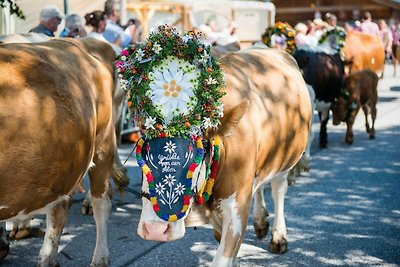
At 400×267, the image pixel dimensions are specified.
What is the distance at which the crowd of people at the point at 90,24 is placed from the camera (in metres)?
8.90

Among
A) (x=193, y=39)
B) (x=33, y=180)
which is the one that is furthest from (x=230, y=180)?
(x=33, y=180)

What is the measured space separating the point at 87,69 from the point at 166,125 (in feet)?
4.35

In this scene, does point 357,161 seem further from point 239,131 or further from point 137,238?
point 239,131

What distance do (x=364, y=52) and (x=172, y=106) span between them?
39.1ft

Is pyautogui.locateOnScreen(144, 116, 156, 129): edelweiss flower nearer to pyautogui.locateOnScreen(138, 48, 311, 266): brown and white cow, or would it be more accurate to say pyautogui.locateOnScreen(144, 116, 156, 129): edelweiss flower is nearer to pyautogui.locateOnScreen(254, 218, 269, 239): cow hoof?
pyautogui.locateOnScreen(138, 48, 311, 266): brown and white cow

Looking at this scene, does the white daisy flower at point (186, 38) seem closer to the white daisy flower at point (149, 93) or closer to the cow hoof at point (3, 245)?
the white daisy flower at point (149, 93)

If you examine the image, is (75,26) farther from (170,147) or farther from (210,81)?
(170,147)

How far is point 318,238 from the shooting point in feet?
22.0

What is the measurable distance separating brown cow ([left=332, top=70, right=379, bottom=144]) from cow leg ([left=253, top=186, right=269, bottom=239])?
581 cm

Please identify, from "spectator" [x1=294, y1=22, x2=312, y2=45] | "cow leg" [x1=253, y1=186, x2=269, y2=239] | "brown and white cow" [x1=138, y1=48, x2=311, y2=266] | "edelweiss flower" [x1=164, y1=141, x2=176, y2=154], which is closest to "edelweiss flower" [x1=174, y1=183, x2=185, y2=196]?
"brown and white cow" [x1=138, y1=48, x2=311, y2=266]

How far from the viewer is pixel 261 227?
664cm

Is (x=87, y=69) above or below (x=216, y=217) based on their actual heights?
above

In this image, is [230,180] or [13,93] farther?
[230,180]

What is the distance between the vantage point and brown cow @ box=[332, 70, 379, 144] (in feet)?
40.0
